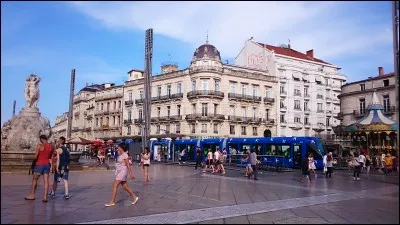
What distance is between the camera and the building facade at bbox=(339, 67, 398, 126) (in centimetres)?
4319

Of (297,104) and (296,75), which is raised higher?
A: (296,75)

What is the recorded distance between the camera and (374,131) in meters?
31.5

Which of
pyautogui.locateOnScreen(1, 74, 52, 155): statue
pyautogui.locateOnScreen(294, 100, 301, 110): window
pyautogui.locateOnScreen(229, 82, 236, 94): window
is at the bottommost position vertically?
pyautogui.locateOnScreen(1, 74, 52, 155): statue

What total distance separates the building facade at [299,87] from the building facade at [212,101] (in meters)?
1.80

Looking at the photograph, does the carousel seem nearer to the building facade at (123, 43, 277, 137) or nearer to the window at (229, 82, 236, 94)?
the building facade at (123, 43, 277, 137)

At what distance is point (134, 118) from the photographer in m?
66.9

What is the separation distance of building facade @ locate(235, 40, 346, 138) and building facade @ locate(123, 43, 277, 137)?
1.80 meters

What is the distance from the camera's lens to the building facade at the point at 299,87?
6316cm

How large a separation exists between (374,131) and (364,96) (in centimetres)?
1618

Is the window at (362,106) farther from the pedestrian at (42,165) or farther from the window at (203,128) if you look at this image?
the pedestrian at (42,165)

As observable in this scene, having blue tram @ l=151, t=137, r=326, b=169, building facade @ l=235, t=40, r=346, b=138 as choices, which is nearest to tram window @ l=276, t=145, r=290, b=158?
blue tram @ l=151, t=137, r=326, b=169

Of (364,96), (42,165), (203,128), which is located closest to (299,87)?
(364,96)

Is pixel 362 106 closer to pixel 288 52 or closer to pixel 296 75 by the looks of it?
pixel 296 75

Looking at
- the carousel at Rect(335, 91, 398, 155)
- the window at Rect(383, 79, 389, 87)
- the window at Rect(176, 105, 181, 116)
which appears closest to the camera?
the carousel at Rect(335, 91, 398, 155)
